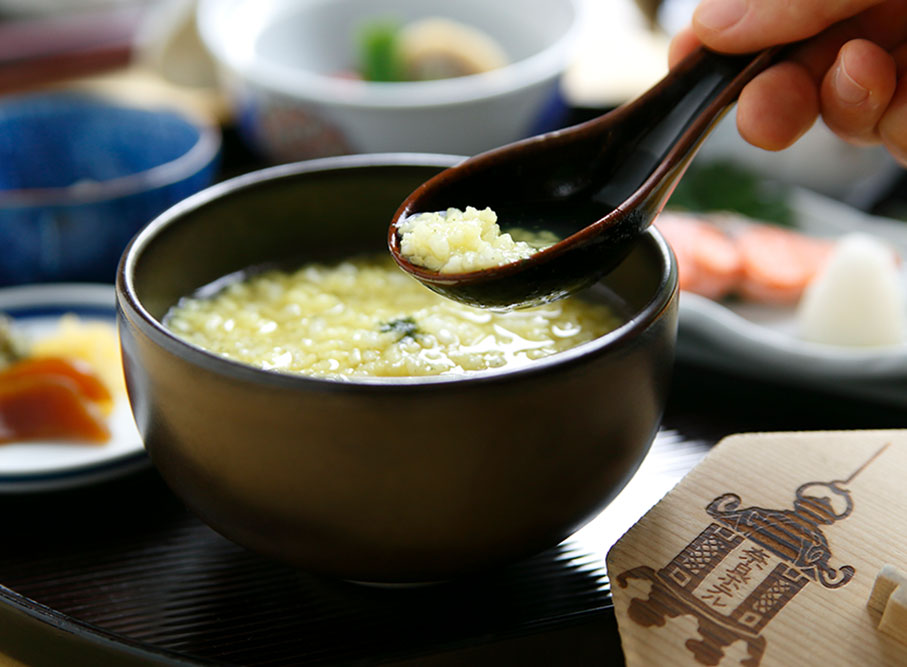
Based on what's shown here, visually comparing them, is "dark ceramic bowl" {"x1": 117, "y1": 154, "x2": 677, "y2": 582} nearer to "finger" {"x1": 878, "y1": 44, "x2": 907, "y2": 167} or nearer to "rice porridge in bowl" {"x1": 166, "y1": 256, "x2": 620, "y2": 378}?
"rice porridge in bowl" {"x1": 166, "y1": 256, "x2": 620, "y2": 378}

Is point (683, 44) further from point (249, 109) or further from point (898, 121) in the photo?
point (249, 109)

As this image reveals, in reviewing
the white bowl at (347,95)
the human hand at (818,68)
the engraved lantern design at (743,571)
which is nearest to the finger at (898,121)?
the human hand at (818,68)

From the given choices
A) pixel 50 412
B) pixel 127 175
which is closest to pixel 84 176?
pixel 127 175

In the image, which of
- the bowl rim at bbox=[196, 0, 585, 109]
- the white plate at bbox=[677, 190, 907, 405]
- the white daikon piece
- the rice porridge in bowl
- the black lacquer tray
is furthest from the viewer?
the bowl rim at bbox=[196, 0, 585, 109]

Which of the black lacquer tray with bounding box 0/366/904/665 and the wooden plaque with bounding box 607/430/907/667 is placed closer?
the wooden plaque with bounding box 607/430/907/667

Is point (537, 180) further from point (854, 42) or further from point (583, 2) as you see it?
point (583, 2)

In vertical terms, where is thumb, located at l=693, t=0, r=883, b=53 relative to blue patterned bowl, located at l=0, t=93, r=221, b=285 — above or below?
above

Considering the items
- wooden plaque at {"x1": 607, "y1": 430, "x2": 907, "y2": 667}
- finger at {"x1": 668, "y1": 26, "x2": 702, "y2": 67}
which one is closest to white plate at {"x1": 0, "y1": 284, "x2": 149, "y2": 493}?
wooden plaque at {"x1": 607, "y1": 430, "x2": 907, "y2": 667}

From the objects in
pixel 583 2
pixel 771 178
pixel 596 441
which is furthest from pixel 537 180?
pixel 583 2

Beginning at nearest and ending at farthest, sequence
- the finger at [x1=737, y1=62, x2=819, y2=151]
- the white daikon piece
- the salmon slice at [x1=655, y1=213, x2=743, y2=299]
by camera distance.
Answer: the finger at [x1=737, y1=62, x2=819, y2=151], the white daikon piece, the salmon slice at [x1=655, y1=213, x2=743, y2=299]
